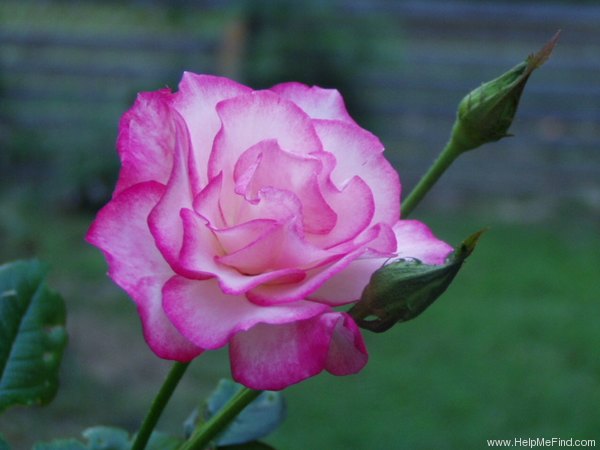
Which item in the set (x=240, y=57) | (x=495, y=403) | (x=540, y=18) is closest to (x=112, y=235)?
(x=495, y=403)

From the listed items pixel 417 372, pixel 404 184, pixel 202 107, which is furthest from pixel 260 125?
pixel 404 184

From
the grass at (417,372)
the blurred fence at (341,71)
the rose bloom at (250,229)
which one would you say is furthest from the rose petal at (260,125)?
the blurred fence at (341,71)

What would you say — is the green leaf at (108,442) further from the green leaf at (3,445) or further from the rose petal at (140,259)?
the rose petal at (140,259)

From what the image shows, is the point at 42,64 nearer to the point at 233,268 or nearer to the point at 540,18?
the point at 540,18

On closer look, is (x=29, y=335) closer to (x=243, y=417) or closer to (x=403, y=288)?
(x=243, y=417)

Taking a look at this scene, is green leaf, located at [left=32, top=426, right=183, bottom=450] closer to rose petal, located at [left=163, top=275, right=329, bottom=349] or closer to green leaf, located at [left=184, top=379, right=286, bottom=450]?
green leaf, located at [left=184, top=379, right=286, bottom=450]
